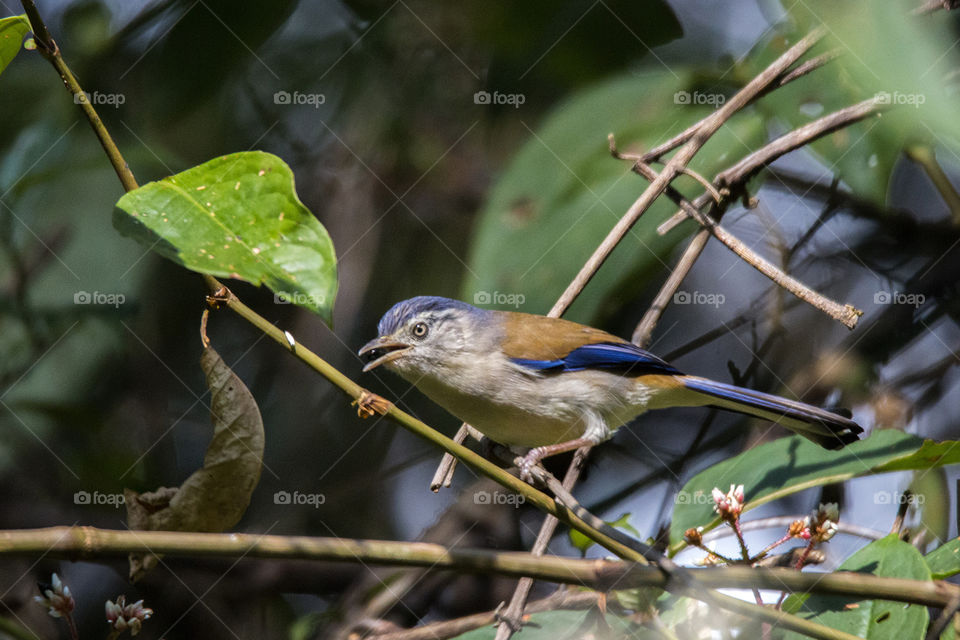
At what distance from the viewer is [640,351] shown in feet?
11.0

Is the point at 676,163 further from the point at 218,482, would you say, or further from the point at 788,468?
the point at 218,482

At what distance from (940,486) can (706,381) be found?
1.26 metres

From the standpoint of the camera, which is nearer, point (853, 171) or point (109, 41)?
point (853, 171)

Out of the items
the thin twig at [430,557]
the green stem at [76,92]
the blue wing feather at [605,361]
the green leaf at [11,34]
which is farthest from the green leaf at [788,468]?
the green leaf at [11,34]

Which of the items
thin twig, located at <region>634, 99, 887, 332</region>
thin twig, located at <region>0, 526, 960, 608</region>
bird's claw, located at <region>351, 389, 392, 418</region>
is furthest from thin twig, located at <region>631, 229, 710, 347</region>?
bird's claw, located at <region>351, 389, 392, 418</region>

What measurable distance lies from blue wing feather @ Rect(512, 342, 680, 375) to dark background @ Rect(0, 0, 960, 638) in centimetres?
28

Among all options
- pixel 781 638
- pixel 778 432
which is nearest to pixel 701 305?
pixel 778 432

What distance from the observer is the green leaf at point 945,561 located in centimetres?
245

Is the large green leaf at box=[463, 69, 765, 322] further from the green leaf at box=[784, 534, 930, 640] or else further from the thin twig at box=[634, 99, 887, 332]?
the green leaf at box=[784, 534, 930, 640]

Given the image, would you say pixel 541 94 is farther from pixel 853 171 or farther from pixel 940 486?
pixel 940 486

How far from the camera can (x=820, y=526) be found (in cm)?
238

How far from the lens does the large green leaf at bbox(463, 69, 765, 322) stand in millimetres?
3385

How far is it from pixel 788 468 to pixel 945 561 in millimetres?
646

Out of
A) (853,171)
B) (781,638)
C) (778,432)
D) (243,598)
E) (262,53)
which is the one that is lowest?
(243,598)
